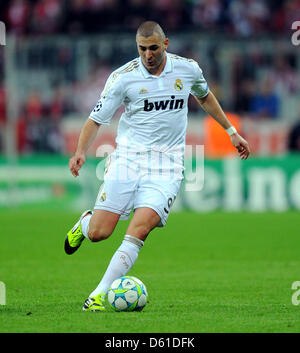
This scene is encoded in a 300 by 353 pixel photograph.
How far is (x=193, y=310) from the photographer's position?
24.4ft

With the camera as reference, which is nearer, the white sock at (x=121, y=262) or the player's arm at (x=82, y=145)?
the player's arm at (x=82, y=145)

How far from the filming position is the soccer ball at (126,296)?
7.30 meters

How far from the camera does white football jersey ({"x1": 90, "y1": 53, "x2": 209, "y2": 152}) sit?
778 cm

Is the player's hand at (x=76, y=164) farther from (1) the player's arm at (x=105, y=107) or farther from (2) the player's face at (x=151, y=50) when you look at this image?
(2) the player's face at (x=151, y=50)

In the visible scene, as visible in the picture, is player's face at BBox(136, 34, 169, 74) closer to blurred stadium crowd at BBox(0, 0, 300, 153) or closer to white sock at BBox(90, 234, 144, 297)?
white sock at BBox(90, 234, 144, 297)

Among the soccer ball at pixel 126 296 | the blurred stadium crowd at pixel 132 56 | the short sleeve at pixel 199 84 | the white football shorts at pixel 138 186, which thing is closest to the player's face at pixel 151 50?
the short sleeve at pixel 199 84

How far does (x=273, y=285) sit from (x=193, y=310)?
6.77 feet

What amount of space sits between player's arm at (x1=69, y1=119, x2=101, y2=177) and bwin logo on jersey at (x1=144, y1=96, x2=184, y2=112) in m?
0.50

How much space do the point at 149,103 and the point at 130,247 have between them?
4.36 feet

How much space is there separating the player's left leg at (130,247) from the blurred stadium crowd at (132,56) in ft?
44.4

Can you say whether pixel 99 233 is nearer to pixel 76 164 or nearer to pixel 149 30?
pixel 76 164

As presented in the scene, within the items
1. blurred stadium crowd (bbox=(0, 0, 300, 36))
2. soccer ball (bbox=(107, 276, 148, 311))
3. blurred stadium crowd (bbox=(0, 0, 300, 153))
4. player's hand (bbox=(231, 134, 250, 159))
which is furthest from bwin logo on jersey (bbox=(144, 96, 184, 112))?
blurred stadium crowd (bbox=(0, 0, 300, 36))

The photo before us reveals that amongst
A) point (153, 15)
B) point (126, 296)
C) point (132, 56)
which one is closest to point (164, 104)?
point (126, 296)

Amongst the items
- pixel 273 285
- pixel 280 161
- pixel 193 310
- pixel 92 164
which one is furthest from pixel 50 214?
pixel 193 310
